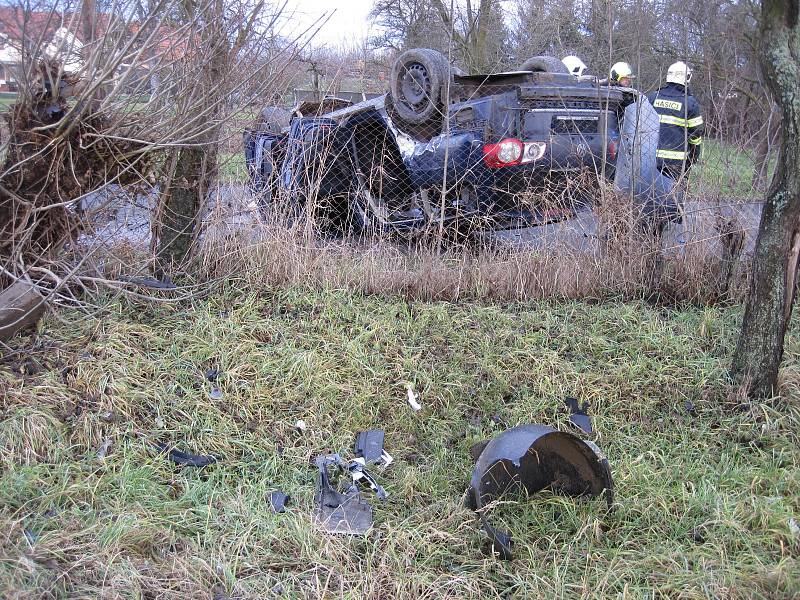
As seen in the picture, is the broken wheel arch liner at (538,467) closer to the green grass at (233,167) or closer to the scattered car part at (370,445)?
the scattered car part at (370,445)

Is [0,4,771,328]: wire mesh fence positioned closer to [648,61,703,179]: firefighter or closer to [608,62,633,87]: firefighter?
[648,61,703,179]: firefighter

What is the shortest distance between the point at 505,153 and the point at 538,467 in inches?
119

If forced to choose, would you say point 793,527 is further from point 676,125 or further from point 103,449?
point 676,125

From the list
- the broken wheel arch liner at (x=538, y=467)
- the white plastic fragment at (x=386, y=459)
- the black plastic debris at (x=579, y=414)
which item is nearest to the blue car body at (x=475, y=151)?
the black plastic debris at (x=579, y=414)

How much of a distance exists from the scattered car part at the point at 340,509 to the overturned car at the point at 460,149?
2.80 m

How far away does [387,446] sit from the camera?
155 inches

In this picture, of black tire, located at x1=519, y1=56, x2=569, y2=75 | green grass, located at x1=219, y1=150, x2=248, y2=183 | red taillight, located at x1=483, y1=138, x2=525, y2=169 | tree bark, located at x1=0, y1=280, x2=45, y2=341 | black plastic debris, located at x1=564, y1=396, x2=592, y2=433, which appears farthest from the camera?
black tire, located at x1=519, y1=56, x2=569, y2=75

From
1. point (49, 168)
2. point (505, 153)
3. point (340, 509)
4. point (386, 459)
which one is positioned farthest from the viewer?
point (505, 153)

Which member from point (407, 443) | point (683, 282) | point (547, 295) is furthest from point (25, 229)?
point (683, 282)

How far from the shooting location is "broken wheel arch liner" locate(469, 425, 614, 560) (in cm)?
324

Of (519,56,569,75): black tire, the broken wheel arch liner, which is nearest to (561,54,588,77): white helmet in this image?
(519,56,569,75): black tire

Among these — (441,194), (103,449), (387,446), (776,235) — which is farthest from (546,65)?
(103,449)

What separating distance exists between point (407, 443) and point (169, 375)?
1.50m

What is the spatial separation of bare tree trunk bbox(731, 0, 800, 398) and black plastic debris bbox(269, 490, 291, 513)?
9.09 feet
